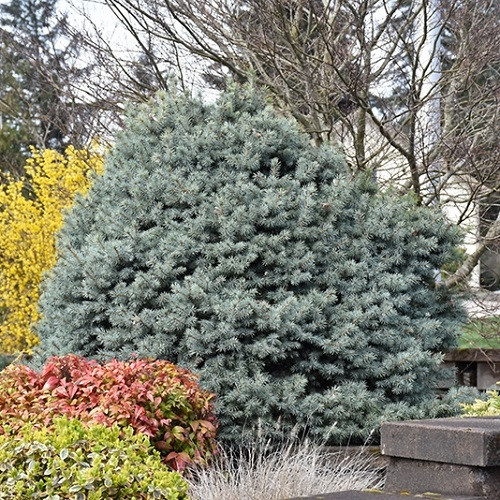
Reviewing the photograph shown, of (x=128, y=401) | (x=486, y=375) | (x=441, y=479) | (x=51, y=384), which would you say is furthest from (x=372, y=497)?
(x=486, y=375)

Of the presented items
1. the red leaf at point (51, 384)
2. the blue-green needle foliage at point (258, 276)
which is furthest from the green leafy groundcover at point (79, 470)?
the blue-green needle foliage at point (258, 276)

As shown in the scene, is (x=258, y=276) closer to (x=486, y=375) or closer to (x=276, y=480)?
(x=276, y=480)

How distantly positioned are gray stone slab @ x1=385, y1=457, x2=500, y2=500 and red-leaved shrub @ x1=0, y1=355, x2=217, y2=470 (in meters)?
1.23

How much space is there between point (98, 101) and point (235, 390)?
4.64 m

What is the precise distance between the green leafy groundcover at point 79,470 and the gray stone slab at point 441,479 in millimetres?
1006

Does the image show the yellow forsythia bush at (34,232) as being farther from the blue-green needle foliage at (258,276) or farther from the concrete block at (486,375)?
the concrete block at (486,375)

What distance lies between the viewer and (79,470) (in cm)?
289

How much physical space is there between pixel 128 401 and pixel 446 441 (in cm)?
169

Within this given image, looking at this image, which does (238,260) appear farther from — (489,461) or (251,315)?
(489,461)

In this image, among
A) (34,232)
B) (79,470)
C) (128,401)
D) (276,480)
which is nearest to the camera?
(79,470)

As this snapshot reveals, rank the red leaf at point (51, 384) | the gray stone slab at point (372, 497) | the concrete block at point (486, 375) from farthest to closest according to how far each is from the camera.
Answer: the concrete block at point (486, 375)
the red leaf at point (51, 384)
the gray stone slab at point (372, 497)

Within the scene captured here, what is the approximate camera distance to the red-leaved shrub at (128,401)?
4121 millimetres

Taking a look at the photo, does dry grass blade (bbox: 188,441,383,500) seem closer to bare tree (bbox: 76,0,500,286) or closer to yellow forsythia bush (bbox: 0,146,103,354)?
bare tree (bbox: 76,0,500,286)

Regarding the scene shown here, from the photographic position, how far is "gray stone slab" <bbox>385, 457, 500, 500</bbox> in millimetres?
3158
